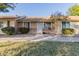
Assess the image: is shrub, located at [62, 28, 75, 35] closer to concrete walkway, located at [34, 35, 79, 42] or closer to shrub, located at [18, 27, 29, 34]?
concrete walkway, located at [34, 35, 79, 42]

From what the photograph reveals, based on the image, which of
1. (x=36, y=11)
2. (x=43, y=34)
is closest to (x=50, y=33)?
(x=43, y=34)

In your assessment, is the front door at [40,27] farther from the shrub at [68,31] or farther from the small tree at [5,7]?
the small tree at [5,7]

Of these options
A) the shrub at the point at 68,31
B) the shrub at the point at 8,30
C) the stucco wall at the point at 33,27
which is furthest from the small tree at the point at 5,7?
the shrub at the point at 68,31

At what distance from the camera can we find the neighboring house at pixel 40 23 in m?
5.21

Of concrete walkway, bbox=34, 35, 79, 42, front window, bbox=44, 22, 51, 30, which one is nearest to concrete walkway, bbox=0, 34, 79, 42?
concrete walkway, bbox=34, 35, 79, 42

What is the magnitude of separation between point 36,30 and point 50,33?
256mm

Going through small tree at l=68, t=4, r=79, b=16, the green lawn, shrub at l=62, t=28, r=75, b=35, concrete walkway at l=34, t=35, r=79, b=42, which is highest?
small tree at l=68, t=4, r=79, b=16

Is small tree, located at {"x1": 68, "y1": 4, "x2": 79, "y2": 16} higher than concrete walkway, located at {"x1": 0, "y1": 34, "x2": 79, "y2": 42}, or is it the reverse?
small tree, located at {"x1": 68, "y1": 4, "x2": 79, "y2": 16}

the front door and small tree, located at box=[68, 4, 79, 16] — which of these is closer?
small tree, located at box=[68, 4, 79, 16]

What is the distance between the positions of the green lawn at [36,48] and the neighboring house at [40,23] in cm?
22

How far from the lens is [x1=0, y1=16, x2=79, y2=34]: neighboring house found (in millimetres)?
5215

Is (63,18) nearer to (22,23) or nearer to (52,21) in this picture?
(52,21)

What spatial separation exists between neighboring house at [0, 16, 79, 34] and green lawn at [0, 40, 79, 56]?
0.22 meters

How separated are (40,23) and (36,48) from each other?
45 cm
